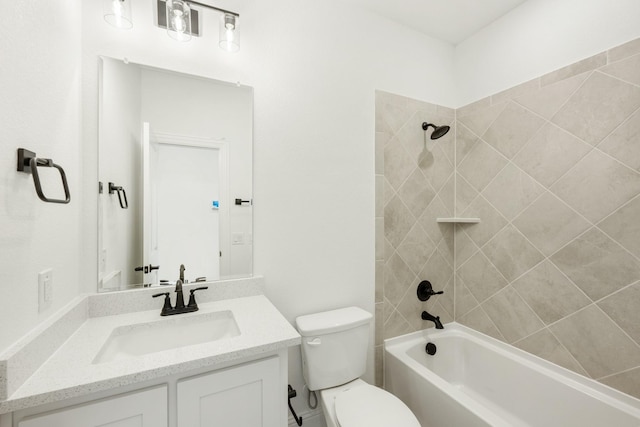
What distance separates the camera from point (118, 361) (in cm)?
83

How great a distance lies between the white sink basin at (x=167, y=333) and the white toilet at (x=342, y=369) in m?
0.41

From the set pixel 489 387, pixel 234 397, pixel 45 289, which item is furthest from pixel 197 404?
→ pixel 489 387

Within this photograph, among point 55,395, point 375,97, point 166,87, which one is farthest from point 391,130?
point 55,395

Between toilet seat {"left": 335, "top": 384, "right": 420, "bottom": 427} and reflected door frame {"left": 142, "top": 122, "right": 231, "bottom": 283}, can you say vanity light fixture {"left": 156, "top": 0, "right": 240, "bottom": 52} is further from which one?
toilet seat {"left": 335, "top": 384, "right": 420, "bottom": 427}

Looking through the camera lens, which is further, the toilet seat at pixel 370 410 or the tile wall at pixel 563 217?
the tile wall at pixel 563 217

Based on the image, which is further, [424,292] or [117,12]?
[424,292]

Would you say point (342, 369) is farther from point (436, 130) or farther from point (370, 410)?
point (436, 130)

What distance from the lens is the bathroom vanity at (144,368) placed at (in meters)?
0.72

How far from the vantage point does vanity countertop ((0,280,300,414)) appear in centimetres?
70

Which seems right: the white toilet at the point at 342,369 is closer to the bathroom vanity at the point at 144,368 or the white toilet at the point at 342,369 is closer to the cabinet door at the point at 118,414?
the bathroom vanity at the point at 144,368

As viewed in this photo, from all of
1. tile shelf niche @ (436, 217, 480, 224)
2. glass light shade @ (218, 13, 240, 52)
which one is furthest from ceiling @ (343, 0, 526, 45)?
tile shelf niche @ (436, 217, 480, 224)

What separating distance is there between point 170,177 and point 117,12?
73cm

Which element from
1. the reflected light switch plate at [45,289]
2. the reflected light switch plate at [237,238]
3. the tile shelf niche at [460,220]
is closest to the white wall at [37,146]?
the reflected light switch plate at [45,289]

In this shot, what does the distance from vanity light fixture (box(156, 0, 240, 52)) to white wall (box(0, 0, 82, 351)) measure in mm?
340
